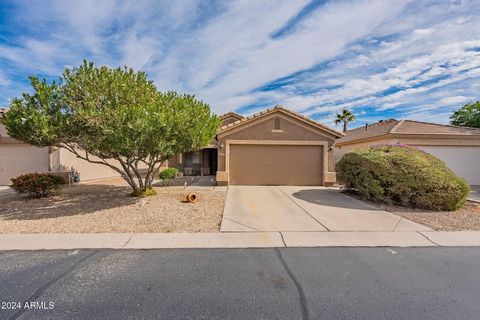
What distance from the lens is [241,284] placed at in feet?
11.7

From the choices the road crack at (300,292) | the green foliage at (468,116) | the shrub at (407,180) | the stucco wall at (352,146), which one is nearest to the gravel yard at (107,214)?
the road crack at (300,292)

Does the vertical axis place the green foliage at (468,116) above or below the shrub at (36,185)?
above

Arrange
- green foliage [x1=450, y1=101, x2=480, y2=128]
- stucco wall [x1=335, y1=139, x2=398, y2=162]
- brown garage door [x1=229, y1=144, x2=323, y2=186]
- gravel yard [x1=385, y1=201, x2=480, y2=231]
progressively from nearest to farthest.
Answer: gravel yard [x1=385, y1=201, x2=480, y2=231] → brown garage door [x1=229, y1=144, x2=323, y2=186] → stucco wall [x1=335, y1=139, x2=398, y2=162] → green foliage [x1=450, y1=101, x2=480, y2=128]

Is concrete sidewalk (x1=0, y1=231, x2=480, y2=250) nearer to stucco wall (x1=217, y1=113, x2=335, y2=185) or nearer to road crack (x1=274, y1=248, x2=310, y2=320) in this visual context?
road crack (x1=274, y1=248, x2=310, y2=320)

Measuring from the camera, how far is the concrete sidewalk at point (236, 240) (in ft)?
16.6

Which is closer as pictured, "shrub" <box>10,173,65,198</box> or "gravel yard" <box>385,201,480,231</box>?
"gravel yard" <box>385,201,480,231</box>

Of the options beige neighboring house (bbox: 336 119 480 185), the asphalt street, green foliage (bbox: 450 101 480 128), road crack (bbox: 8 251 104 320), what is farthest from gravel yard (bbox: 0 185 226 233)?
green foliage (bbox: 450 101 480 128)

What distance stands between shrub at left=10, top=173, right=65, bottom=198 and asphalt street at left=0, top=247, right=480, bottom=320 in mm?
6136

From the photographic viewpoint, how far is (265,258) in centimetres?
447

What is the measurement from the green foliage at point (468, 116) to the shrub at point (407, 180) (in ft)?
79.0

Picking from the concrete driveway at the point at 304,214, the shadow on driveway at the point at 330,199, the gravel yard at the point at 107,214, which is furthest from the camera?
the shadow on driveway at the point at 330,199

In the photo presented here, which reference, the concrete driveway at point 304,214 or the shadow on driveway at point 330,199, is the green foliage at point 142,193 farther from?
the shadow on driveway at point 330,199

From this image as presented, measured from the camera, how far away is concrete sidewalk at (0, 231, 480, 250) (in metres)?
5.07

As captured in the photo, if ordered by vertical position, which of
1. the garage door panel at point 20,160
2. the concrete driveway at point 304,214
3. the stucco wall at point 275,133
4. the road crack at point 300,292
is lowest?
the road crack at point 300,292
